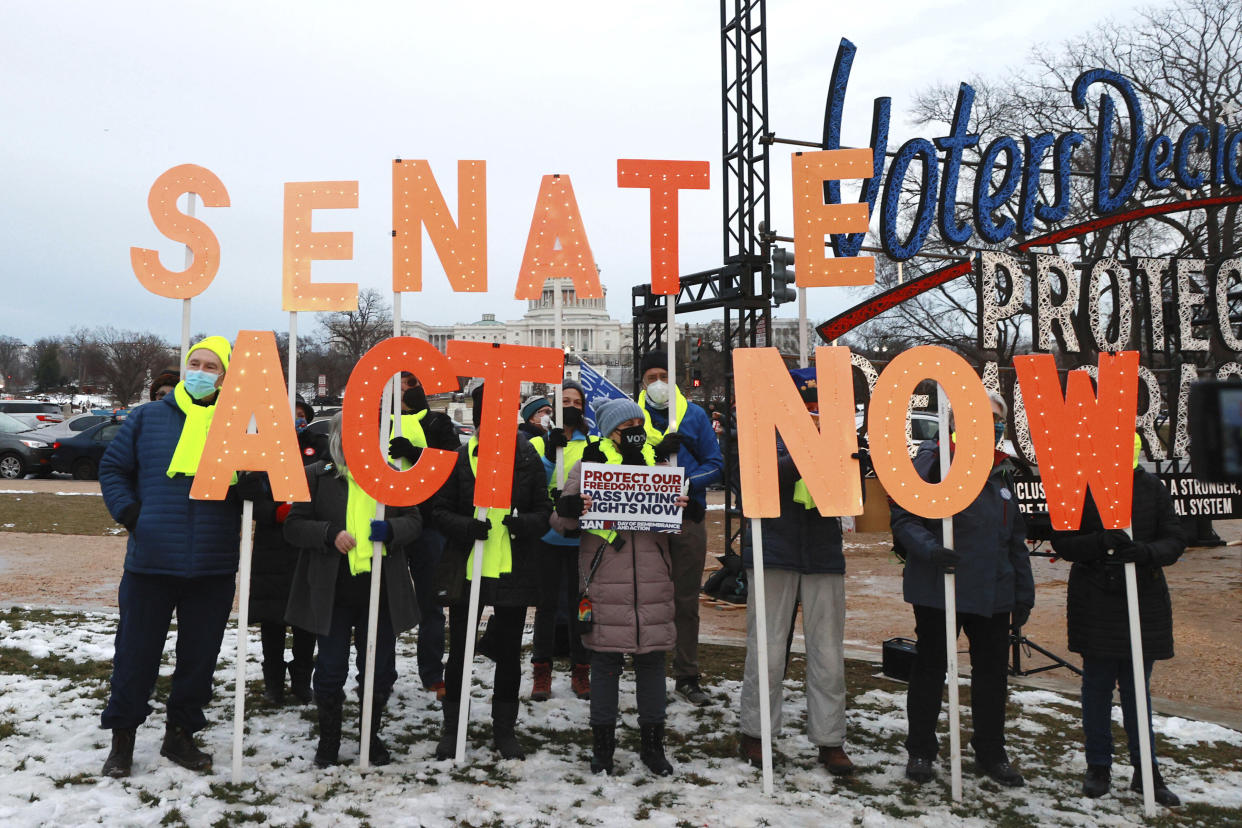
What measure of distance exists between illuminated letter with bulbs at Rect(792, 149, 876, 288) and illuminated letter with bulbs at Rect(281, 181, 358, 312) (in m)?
2.51

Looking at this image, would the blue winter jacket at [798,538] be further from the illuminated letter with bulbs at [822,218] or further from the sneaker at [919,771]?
the illuminated letter with bulbs at [822,218]

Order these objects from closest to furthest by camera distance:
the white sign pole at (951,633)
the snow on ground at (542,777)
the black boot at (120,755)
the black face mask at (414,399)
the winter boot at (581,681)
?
the snow on ground at (542,777)
the black boot at (120,755)
the white sign pole at (951,633)
the winter boot at (581,681)
the black face mask at (414,399)

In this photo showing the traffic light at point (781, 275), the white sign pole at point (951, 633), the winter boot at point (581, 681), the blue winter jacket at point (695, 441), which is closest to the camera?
the white sign pole at point (951, 633)

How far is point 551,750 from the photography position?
464 cm

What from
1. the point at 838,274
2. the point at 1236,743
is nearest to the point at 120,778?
the point at 838,274

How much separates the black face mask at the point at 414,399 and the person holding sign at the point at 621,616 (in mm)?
1799

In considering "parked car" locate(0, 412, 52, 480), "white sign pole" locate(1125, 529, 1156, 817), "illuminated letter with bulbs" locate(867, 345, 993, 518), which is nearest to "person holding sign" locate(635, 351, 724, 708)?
"illuminated letter with bulbs" locate(867, 345, 993, 518)

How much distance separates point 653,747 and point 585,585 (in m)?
0.87

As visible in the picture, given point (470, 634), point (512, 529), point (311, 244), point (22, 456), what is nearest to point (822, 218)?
point (512, 529)

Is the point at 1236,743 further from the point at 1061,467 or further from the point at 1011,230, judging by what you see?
the point at 1011,230

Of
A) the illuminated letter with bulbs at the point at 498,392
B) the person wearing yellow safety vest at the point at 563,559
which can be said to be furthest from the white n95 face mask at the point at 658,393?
the illuminated letter with bulbs at the point at 498,392

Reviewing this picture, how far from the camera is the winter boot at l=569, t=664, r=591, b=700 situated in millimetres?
5672

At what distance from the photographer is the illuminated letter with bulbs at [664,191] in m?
5.19

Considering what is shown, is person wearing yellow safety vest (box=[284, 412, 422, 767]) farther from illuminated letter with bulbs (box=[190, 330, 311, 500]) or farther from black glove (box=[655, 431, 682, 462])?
black glove (box=[655, 431, 682, 462])
